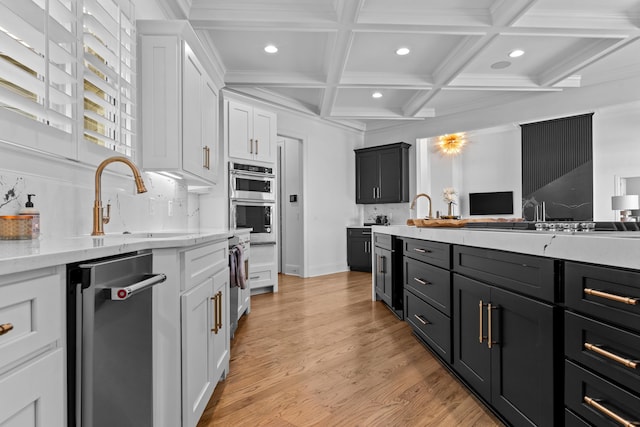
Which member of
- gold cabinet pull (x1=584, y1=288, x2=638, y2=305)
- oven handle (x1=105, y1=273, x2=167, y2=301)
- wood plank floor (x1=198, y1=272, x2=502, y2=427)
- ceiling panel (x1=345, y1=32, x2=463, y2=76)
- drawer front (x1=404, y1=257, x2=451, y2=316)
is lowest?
wood plank floor (x1=198, y1=272, x2=502, y2=427)

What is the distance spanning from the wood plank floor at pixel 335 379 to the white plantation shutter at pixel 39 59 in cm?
151

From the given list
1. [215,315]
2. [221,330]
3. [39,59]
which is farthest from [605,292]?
[39,59]

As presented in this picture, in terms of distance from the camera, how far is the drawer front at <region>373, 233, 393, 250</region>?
3444mm

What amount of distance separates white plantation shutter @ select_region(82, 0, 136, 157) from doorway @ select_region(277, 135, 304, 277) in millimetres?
3942

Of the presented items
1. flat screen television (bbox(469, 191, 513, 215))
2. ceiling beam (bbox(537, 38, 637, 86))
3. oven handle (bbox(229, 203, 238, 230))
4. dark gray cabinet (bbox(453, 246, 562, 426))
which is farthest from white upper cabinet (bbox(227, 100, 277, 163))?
A: flat screen television (bbox(469, 191, 513, 215))

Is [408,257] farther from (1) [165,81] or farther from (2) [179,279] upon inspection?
(1) [165,81]

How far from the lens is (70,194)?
1629 millimetres

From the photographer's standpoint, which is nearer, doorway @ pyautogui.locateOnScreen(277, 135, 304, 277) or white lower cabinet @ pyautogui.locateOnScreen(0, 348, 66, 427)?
white lower cabinet @ pyautogui.locateOnScreen(0, 348, 66, 427)

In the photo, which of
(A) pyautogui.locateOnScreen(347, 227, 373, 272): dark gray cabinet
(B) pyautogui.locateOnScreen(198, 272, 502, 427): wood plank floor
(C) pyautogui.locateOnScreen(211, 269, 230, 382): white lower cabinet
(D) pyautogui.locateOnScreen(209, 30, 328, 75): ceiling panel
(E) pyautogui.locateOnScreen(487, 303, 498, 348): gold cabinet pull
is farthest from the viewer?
(A) pyautogui.locateOnScreen(347, 227, 373, 272): dark gray cabinet

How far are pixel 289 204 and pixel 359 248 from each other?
1527 mm

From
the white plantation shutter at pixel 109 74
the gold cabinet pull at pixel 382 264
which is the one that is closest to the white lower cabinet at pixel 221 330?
the white plantation shutter at pixel 109 74

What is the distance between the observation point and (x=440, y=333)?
2176mm

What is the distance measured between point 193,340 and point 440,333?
1.50m

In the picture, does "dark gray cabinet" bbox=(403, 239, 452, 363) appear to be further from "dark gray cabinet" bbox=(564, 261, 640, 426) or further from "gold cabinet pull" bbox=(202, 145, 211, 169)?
"gold cabinet pull" bbox=(202, 145, 211, 169)
